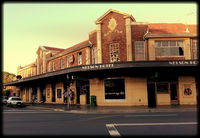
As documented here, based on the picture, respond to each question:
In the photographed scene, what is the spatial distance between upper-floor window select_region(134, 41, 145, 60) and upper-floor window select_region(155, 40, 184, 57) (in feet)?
5.07

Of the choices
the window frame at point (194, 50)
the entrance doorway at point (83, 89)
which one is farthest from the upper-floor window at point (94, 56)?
the window frame at point (194, 50)

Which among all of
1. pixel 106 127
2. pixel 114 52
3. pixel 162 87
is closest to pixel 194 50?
pixel 162 87

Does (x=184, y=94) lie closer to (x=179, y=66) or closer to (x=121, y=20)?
(x=179, y=66)

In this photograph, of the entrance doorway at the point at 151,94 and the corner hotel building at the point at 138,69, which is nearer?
the corner hotel building at the point at 138,69

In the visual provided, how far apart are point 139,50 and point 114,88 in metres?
5.51

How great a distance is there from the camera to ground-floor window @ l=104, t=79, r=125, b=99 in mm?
24625

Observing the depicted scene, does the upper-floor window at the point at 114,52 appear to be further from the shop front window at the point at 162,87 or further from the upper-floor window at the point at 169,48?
the shop front window at the point at 162,87

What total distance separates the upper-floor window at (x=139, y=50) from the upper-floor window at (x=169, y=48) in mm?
1545

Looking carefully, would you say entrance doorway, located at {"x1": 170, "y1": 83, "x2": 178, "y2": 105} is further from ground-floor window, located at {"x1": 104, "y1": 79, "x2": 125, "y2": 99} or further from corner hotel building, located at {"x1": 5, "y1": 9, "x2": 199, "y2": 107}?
ground-floor window, located at {"x1": 104, "y1": 79, "x2": 125, "y2": 99}

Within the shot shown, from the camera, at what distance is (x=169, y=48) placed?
961 inches

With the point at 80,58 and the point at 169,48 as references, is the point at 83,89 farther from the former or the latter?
the point at 169,48

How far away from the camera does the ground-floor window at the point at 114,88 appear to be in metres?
24.6

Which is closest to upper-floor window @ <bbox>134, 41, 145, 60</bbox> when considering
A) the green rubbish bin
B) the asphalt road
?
the green rubbish bin

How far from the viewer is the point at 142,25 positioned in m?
25.5
